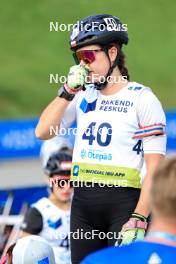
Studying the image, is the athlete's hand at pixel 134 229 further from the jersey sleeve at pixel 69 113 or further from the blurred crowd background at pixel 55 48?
the blurred crowd background at pixel 55 48

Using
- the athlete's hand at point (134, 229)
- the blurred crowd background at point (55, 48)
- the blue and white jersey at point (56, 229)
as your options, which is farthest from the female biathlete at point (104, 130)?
the blurred crowd background at point (55, 48)

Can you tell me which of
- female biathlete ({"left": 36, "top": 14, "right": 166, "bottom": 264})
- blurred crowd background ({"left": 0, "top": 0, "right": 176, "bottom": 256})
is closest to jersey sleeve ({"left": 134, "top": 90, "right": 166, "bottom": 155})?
female biathlete ({"left": 36, "top": 14, "right": 166, "bottom": 264})

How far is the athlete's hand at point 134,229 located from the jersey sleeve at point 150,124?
395 mm

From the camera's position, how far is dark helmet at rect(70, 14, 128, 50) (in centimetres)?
522

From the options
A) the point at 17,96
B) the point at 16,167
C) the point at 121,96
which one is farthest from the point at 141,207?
the point at 17,96

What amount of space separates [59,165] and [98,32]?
267cm

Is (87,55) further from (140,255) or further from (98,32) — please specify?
(140,255)

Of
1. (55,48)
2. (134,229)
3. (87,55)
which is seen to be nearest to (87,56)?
(87,55)

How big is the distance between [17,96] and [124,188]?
10.7 m

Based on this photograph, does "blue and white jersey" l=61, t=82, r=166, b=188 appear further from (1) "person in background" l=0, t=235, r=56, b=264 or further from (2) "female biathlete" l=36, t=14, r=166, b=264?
(1) "person in background" l=0, t=235, r=56, b=264

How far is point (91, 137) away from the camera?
520cm

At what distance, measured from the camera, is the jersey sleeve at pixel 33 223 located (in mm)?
7344

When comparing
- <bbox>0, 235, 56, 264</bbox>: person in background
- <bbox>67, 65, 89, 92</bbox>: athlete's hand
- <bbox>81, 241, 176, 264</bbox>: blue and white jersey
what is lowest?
<bbox>0, 235, 56, 264</bbox>: person in background

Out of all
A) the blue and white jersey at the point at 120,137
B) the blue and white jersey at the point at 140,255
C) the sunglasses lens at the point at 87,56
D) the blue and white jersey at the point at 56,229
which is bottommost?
the blue and white jersey at the point at 56,229
